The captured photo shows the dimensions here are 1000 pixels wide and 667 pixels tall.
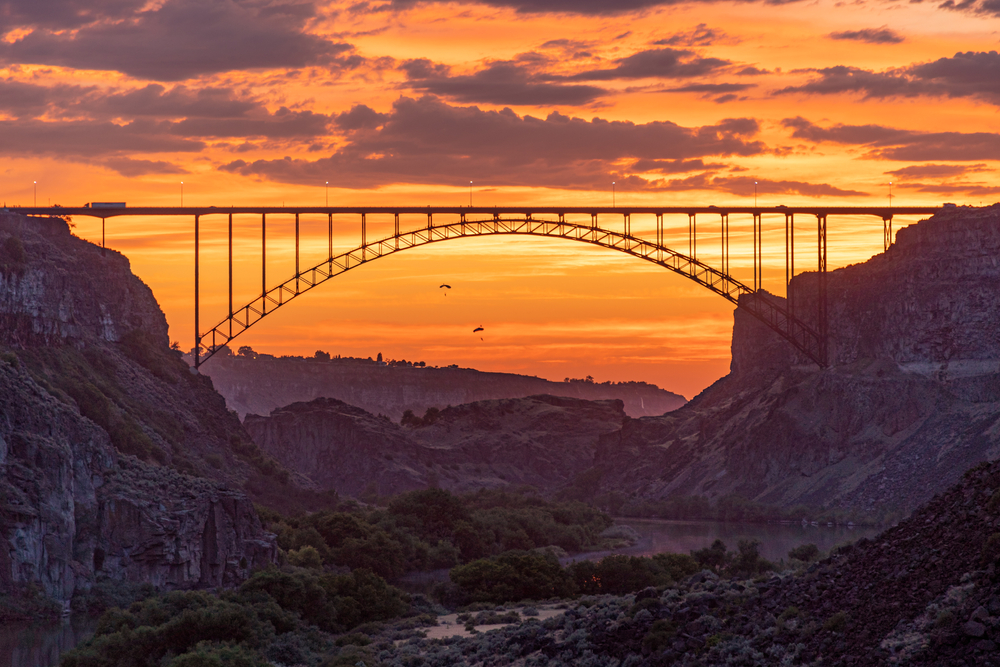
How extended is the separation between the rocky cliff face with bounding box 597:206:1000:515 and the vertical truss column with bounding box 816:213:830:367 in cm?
271

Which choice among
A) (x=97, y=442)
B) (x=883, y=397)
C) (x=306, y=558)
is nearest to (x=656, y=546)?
(x=306, y=558)

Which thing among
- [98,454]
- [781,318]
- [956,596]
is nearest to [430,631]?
[98,454]

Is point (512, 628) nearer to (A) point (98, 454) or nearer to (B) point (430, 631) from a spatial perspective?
(B) point (430, 631)

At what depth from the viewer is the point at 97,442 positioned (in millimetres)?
92125

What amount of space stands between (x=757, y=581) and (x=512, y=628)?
44.2ft

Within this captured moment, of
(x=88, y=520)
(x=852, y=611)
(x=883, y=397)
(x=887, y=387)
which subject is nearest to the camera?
(x=852, y=611)

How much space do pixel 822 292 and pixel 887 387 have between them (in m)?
12.7

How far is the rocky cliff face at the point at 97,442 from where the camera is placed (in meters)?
82.6

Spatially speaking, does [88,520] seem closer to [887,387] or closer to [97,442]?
[97,442]

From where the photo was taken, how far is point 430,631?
230ft

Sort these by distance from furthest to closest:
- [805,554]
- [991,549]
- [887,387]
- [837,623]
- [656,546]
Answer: [887,387]
[656,546]
[805,554]
[837,623]
[991,549]

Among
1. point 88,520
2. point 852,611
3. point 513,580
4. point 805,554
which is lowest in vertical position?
point 513,580

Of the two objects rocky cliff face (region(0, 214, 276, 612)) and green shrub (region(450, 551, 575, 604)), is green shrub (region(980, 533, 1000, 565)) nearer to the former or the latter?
green shrub (region(450, 551, 575, 604))

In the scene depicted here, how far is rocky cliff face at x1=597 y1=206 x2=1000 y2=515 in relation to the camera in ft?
477
